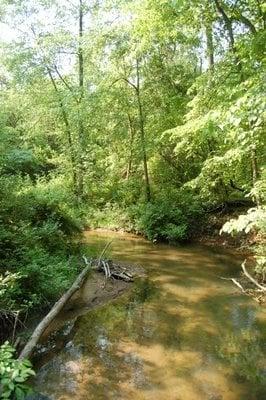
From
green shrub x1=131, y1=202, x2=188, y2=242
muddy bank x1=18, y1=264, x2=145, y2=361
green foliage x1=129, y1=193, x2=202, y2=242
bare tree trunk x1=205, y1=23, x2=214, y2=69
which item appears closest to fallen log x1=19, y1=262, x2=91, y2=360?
muddy bank x1=18, y1=264, x2=145, y2=361

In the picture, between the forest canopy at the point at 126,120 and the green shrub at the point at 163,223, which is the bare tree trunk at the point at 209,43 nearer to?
the forest canopy at the point at 126,120

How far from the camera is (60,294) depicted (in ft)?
29.8

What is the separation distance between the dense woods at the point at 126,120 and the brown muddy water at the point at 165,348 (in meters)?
1.64

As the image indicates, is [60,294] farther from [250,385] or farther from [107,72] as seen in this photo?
[107,72]

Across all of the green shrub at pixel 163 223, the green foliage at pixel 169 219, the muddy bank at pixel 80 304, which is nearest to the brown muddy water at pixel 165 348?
the muddy bank at pixel 80 304

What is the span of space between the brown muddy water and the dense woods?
1.64m

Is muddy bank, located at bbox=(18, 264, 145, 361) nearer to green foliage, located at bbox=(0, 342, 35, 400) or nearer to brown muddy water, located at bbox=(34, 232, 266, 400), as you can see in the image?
brown muddy water, located at bbox=(34, 232, 266, 400)

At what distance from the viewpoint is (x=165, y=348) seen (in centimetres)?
732

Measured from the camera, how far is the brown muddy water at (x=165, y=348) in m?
6.00

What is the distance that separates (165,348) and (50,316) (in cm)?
206

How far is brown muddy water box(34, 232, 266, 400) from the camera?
19.7 feet

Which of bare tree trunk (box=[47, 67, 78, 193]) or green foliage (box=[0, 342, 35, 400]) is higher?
bare tree trunk (box=[47, 67, 78, 193])

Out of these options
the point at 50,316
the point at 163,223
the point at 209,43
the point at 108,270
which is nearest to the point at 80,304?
the point at 108,270

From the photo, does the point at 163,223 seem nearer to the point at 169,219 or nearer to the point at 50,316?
the point at 169,219
